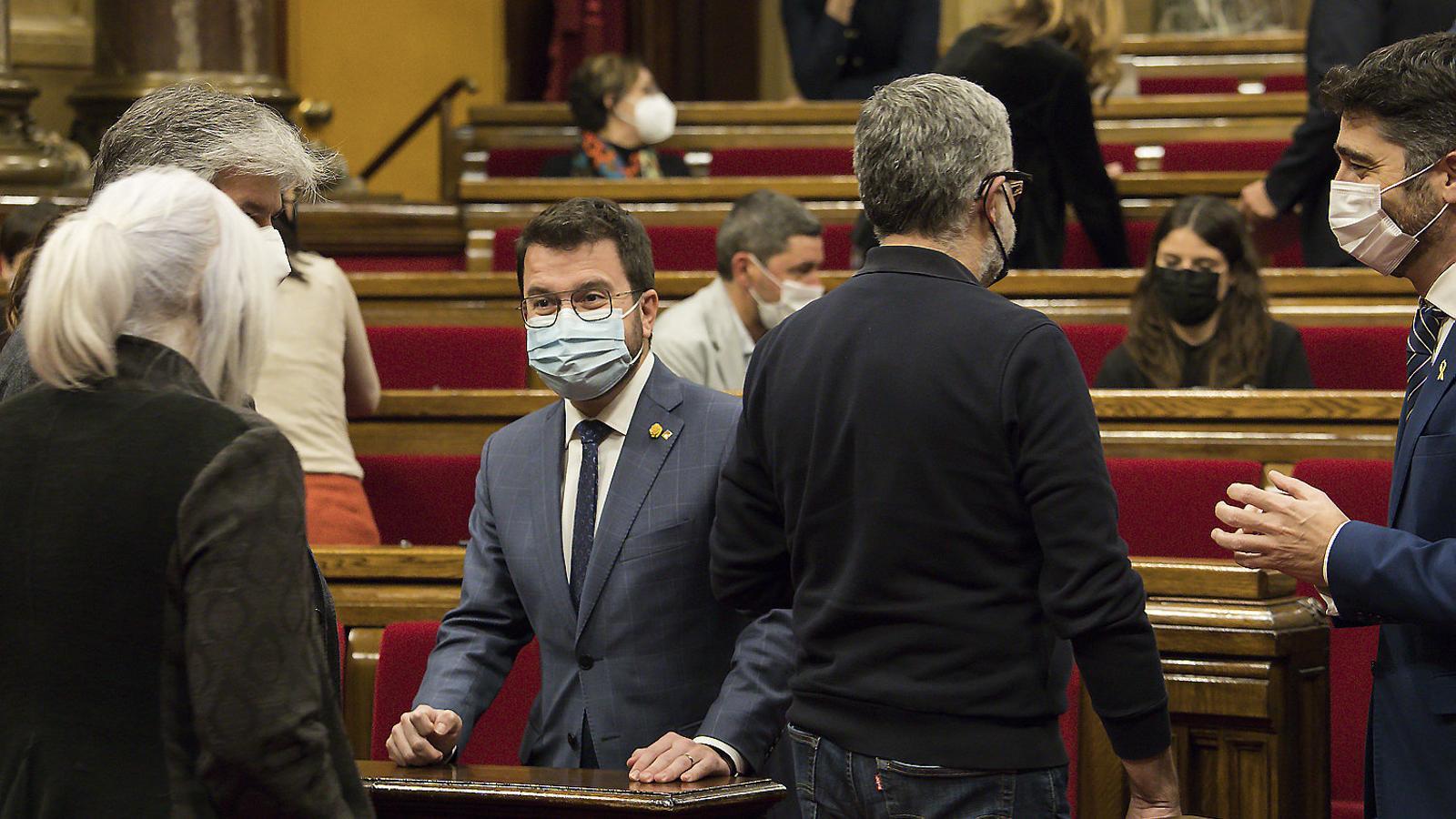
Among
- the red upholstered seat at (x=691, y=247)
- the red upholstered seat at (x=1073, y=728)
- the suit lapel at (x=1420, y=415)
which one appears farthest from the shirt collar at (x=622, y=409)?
the red upholstered seat at (x=691, y=247)

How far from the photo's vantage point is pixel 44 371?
1.31 m

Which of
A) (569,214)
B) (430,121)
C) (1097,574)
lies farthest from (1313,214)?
(430,121)

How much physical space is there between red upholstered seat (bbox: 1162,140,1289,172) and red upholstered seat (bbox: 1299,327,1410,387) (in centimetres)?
199

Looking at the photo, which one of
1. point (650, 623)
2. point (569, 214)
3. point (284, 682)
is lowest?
point (650, 623)

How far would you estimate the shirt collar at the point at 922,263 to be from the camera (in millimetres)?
1616

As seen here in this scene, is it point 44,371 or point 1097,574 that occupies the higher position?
point 44,371

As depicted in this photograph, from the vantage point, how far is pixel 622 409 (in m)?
2.01

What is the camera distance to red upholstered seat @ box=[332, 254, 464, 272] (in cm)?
532

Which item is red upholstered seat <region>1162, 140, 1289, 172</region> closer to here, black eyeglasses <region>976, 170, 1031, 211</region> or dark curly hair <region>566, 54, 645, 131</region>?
dark curly hair <region>566, 54, 645, 131</region>

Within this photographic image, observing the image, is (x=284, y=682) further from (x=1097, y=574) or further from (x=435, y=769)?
(x=1097, y=574)

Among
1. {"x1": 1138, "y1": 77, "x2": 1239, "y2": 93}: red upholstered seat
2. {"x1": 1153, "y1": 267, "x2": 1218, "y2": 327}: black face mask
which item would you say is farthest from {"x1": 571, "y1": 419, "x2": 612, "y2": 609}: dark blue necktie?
{"x1": 1138, "y1": 77, "x2": 1239, "y2": 93}: red upholstered seat

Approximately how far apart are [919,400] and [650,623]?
0.50 meters

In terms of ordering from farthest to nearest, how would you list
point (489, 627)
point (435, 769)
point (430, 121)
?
point (430, 121)
point (489, 627)
point (435, 769)

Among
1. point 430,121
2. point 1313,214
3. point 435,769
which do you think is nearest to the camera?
point 435,769
